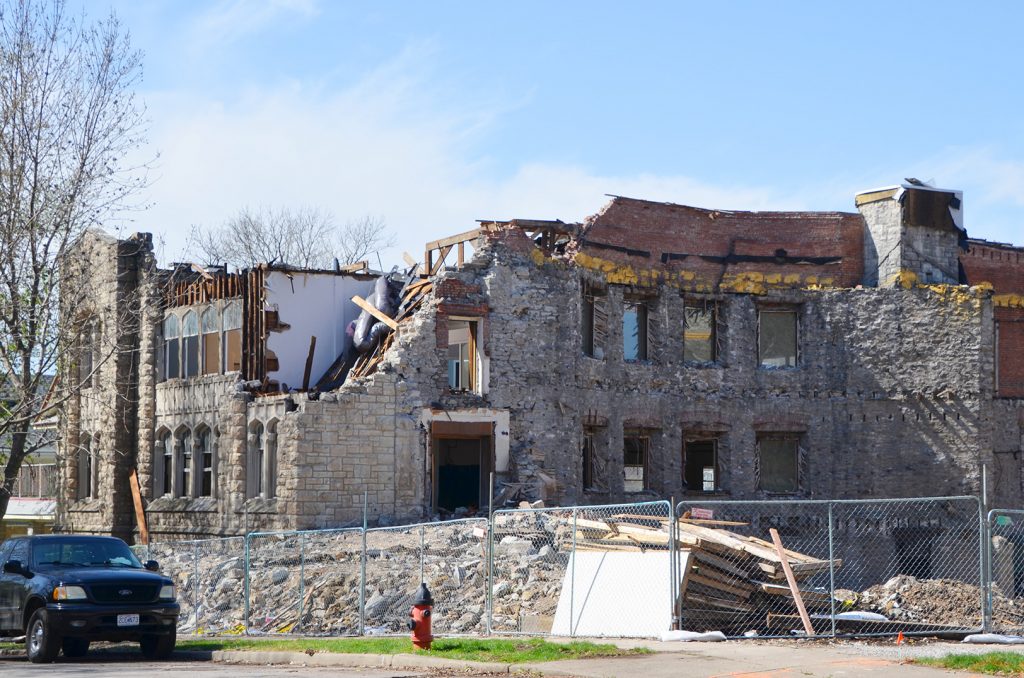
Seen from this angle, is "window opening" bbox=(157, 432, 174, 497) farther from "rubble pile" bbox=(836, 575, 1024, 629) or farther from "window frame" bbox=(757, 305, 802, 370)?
"rubble pile" bbox=(836, 575, 1024, 629)

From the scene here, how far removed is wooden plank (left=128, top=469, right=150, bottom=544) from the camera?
34562 mm

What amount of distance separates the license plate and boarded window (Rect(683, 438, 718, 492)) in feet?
59.5

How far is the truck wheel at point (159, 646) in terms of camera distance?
17.3m

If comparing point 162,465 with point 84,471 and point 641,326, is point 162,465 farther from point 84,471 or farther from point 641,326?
point 641,326

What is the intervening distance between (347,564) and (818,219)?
54.2 ft

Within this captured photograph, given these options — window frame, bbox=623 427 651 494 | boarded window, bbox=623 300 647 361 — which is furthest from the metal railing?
boarded window, bbox=623 300 647 361

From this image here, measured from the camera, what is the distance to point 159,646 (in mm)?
17375

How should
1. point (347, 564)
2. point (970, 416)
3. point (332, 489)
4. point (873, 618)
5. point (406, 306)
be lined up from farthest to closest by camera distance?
1. point (970, 416)
2. point (406, 306)
3. point (332, 489)
4. point (347, 564)
5. point (873, 618)

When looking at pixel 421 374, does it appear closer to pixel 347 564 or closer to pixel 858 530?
pixel 347 564

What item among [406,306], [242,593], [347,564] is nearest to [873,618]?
[347,564]

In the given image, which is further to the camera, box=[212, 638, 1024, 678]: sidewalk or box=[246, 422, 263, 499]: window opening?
box=[246, 422, 263, 499]: window opening

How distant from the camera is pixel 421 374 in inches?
1104

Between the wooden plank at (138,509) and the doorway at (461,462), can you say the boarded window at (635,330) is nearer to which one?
the doorway at (461,462)

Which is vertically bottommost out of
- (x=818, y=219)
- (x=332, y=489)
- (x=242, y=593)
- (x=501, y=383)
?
(x=242, y=593)
